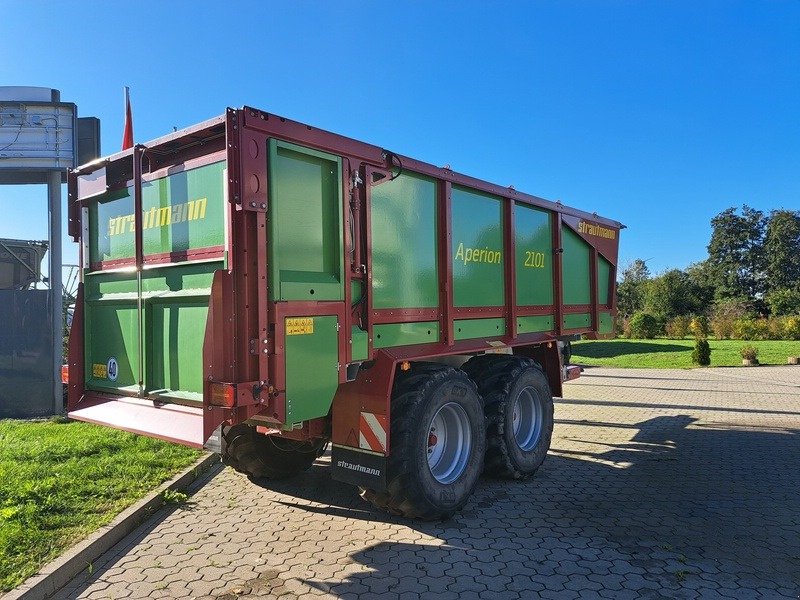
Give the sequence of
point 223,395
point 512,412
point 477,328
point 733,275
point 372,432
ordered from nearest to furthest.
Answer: point 223,395 < point 372,432 < point 477,328 < point 512,412 < point 733,275

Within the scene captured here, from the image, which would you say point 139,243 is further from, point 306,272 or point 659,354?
point 659,354

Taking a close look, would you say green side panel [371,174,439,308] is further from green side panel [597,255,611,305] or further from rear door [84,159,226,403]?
green side panel [597,255,611,305]

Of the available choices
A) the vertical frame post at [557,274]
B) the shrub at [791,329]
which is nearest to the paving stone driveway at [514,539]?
the vertical frame post at [557,274]

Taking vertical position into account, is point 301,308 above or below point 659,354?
above

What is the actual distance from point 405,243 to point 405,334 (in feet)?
2.51

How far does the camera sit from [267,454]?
18.4 ft

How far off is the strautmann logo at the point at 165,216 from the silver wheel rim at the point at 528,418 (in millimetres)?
3904

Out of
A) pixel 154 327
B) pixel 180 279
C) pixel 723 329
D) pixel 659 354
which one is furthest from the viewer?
pixel 723 329

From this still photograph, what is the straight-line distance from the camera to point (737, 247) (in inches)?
2186

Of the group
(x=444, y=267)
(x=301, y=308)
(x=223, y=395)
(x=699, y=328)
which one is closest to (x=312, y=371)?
(x=301, y=308)

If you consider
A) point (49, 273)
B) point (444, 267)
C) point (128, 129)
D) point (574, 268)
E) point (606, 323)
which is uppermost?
point (128, 129)

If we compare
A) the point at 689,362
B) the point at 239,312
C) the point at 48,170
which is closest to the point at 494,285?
the point at 239,312

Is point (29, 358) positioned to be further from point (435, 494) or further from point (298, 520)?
point (435, 494)

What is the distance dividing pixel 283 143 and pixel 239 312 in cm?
115
